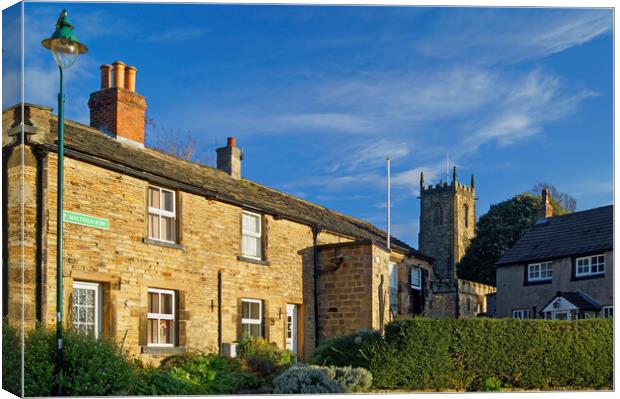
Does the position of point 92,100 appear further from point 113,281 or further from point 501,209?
point 501,209

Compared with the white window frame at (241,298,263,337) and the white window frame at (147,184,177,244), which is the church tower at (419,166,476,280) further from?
the white window frame at (147,184,177,244)

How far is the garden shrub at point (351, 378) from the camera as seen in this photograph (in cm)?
1631

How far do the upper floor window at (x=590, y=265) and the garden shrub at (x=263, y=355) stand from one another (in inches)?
588

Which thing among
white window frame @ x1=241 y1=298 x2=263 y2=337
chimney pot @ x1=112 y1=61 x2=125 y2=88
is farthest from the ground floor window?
chimney pot @ x1=112 y1=61 x2=125 y2=88

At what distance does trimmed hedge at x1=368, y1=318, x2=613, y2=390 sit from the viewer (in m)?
18.0

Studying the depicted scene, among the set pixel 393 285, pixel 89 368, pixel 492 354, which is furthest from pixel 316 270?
pixel 89 368

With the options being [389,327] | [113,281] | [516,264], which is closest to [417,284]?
[516,264]

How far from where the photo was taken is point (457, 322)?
740 inches

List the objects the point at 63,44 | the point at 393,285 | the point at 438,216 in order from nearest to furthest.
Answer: the point at 63,44 < the point at 393,285 < the point at 438,216

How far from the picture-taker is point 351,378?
54.2 ft

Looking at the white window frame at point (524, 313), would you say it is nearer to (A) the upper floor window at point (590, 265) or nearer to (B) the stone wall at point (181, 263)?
(A) the upper floor window at point (590, 265)

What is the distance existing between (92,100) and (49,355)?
10115 millimetres

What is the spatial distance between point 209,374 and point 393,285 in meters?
11.7

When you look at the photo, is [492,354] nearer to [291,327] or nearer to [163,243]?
[291,327]
